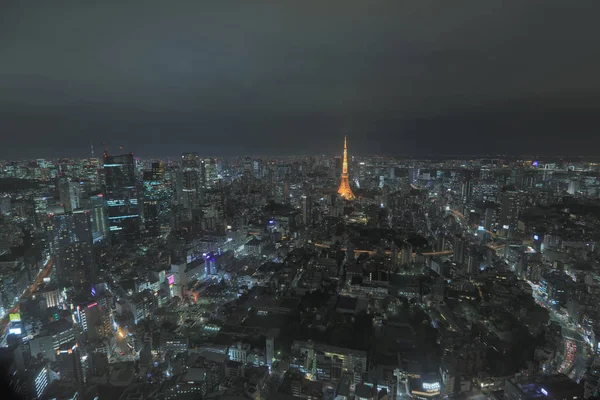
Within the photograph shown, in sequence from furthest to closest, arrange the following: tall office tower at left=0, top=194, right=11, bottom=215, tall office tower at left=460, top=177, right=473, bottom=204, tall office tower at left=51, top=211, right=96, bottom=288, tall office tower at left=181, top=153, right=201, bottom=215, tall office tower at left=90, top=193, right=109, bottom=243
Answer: tall office tower at left=460, top=177, right=473, bottom=204
tall office tower at left=181, top=153, right=201, bottom=215
tall office tower at left=90, top=193, right=109, bottom=243
tall office tower at left=0, top=194, right=11, bottom=215
tall office tower at left=51, top=211, right=96, bottom=288

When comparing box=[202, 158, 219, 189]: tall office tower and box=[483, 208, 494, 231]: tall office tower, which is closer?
box=[483, 208, 494, 231]: tall office tower

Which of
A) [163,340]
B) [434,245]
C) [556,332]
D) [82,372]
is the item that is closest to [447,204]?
[434,245]

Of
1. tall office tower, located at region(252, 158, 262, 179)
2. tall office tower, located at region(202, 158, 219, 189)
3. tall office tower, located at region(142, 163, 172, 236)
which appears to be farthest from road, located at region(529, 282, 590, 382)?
tall office tower, located at region(252, 158, 262, 179)

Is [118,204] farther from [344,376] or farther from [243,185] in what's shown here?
[344,376]

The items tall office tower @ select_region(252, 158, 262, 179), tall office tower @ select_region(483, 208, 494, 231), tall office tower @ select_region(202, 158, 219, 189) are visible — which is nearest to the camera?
tall office tower @ select_region(483, 208, 494, 231)

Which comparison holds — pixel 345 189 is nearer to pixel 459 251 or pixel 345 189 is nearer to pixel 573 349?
pixel 459 251

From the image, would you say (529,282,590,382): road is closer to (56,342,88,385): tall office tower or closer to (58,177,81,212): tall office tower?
(56,342,88,385): tall office tower

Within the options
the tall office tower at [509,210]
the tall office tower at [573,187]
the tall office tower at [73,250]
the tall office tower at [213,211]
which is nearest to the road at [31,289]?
the tall office tower at [73,250]
